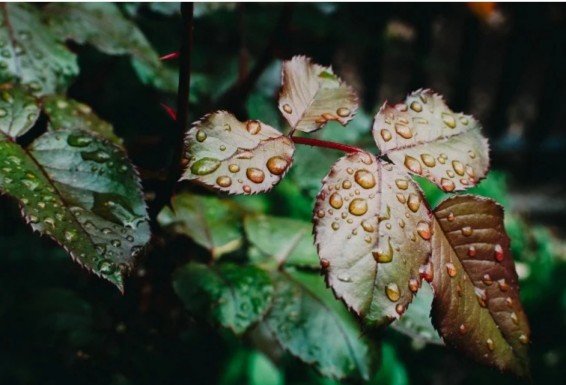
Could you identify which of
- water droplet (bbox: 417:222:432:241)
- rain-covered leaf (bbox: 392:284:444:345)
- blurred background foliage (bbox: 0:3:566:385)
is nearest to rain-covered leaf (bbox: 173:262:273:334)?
blurred background foliage (bbox: 0:3:566:385)

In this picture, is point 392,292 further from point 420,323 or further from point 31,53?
point 31,53

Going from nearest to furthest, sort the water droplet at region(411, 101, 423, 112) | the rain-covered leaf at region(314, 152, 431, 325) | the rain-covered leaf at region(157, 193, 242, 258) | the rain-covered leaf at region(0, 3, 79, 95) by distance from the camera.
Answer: the rain-covered leaf at region(314, 152, 431, 325)
the water droplet at region(411, 101, 423, 112)
the rain-covered leaf at region(0, 3, 79, 95)
the rain-covered leaf at region(157, 193, 242, 258)

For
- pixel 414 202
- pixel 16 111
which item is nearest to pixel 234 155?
pixel 414 202

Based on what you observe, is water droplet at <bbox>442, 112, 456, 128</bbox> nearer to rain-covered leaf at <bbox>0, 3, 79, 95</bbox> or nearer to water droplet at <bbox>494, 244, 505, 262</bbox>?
water droplet at <bbox>494, 244, 505, 262</bbox>

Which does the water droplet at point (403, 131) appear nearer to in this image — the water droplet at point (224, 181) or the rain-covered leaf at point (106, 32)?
the water droplet at point (224, 181)

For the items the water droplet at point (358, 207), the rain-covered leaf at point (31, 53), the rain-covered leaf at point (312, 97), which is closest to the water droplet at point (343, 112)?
the rain-covered leaf at point (312, 97)

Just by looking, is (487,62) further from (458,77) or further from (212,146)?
(212,146)

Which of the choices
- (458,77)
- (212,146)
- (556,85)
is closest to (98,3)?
(212,146)
